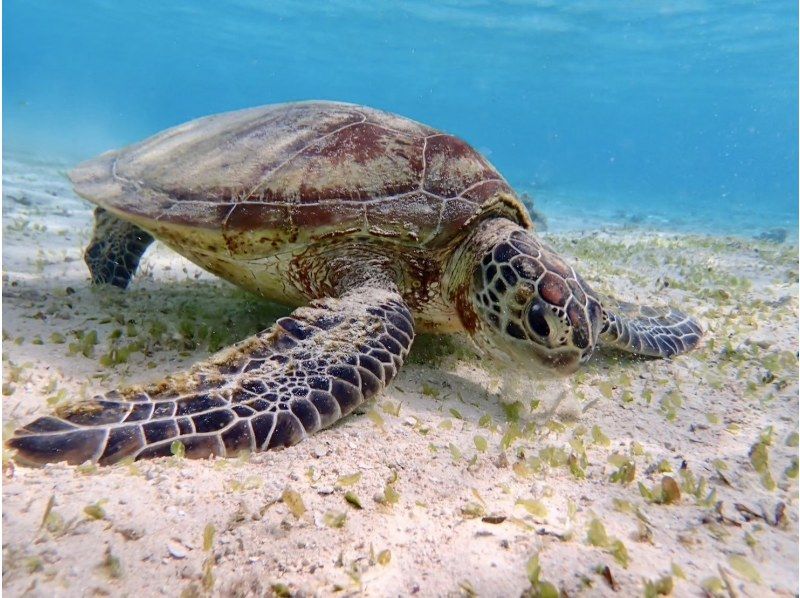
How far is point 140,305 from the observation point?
3812 millimetres

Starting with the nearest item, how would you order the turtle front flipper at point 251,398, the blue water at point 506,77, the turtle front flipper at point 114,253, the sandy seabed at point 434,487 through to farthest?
the sandy seabed at point 434,487 → the turtle front flipper at point 251,398 → the turtle front flipper at point 114,253 → the blue water at point 506,77

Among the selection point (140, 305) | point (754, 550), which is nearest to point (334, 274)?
point (140, 305)

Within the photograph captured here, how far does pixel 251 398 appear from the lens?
2002 millimetres

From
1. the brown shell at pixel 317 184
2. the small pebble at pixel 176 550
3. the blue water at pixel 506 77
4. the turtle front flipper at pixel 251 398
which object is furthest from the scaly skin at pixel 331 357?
the blue water at pixel 506 77

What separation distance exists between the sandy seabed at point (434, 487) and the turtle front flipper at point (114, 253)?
55 centimetres

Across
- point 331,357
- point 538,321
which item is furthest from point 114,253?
point 538,321

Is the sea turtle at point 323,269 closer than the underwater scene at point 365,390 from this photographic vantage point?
No

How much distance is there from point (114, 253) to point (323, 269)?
2.25 metres

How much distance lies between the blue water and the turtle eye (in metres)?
15.2

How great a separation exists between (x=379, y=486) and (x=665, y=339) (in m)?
2.90

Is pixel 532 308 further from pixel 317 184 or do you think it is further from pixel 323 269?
pixel 317 184

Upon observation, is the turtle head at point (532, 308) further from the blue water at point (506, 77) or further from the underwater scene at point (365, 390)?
the blue water at point (506, 77)

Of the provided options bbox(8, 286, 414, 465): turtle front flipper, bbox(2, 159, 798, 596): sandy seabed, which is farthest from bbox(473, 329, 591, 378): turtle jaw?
bbox(8, 286, 414, 465): turtle front flipper

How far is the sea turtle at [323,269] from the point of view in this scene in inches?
75.2
